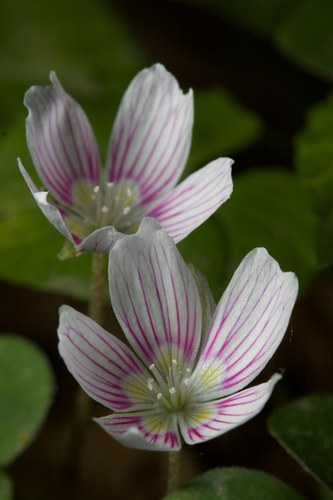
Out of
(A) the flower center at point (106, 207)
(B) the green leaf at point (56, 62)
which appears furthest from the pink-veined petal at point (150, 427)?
(B) the green leaf at point (56, 62)

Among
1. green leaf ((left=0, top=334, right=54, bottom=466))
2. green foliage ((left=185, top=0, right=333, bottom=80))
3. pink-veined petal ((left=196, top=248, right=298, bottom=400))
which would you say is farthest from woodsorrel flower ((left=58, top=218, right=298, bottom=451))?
green foliage ((left=185, top=0, right=333, bottom=80))

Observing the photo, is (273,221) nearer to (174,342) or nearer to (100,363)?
(174,342)

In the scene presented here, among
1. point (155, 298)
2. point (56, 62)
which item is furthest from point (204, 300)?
point (56, 62)

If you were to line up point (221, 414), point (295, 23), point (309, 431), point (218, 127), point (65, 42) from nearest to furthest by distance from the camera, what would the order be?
point (221, 414), point (309, 431), point (218, 127), point (295, 23), point (65, 42)

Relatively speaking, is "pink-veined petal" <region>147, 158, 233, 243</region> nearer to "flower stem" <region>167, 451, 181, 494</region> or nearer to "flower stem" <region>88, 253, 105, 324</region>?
"flower stem" <region>88, 253, 105, 324</region>

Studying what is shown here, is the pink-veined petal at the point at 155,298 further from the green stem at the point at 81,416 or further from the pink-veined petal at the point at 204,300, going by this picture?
the green stem at the point at 81,416

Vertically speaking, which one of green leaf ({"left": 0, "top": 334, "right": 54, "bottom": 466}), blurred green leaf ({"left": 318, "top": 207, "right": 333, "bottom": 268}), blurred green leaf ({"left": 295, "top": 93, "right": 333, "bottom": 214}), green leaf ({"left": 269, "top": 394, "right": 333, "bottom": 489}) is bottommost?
green leaf ({"left": 0, "top": 334, "right": 54, "bottom": 466})

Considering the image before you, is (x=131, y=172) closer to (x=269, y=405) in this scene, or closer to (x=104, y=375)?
(x=104, y=375)
